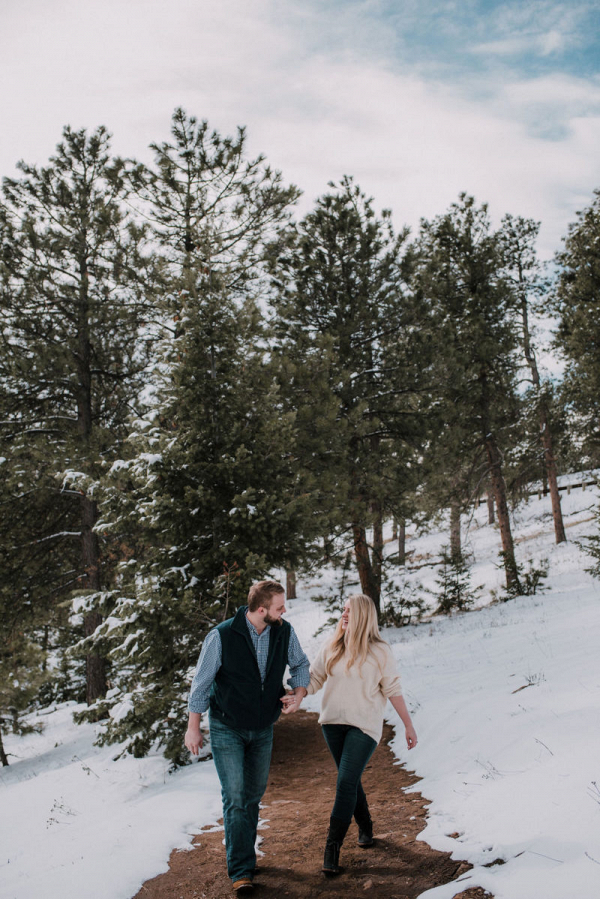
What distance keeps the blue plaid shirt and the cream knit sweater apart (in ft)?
0.53

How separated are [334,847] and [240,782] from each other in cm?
71

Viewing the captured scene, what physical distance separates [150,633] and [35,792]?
3540 millimetres

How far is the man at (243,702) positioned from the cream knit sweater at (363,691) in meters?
0.23

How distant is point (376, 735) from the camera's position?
13.5 ft

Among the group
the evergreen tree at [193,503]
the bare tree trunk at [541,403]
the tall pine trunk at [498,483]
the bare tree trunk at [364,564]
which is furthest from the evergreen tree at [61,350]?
the bare tree trunk at [541,403]

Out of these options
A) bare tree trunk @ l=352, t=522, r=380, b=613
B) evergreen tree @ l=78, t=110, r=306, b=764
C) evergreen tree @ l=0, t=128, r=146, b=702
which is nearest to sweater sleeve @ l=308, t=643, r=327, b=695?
evergreen tree @ l=78, t=110, r=306, b=764

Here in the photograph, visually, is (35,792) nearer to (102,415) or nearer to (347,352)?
(102,415)

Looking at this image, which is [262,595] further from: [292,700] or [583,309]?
[583,309]

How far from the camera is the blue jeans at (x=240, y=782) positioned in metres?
3.81

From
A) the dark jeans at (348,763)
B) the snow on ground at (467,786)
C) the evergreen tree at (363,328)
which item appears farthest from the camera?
the evergreen tree at (363,328)

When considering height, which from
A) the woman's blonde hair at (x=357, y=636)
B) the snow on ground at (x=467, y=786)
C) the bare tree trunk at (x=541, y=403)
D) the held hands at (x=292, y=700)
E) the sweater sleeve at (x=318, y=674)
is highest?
the bare tree trunk at (x=541, y=403)

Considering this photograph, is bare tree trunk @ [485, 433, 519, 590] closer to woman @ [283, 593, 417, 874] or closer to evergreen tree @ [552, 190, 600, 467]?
evergreen tree @ [552, 190, 600, 467]

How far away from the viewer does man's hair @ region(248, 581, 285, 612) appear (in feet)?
13.3

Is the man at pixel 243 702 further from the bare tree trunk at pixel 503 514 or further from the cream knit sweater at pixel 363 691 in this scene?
the bare tree trunk at pixel 503 514
